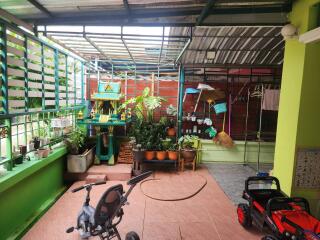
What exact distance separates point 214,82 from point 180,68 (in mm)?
1065

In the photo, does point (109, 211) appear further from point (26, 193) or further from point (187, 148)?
point (187, 148)

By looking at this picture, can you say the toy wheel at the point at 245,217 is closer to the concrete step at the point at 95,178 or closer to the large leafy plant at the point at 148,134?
the large leafy plant at the point at 148,134

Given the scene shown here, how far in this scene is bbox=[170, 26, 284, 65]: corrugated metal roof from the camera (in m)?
4.10

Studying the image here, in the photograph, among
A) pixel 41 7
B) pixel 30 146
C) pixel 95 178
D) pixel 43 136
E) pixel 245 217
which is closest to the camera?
pixel 41 7

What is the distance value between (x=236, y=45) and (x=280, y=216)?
3697 mm

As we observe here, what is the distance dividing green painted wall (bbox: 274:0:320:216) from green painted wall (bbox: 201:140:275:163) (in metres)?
2.74

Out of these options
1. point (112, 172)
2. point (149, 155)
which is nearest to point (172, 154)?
point (149, 155)

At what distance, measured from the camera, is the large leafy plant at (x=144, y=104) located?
5.32 metres

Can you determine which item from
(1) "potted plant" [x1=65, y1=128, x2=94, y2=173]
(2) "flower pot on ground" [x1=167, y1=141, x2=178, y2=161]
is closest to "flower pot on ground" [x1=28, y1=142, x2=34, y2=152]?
(1) "potted plant" [x1=65, y1=128, x2=94, y2=173]

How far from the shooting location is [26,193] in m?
3.14

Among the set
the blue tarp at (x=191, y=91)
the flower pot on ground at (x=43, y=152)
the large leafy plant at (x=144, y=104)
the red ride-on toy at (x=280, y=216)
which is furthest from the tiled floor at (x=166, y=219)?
the blue tarp at (x=191, y=91)

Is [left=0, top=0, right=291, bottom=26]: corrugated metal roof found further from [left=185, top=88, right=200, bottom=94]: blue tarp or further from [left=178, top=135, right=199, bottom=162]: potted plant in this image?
[left=178, top=135, right=199, bottom=162]: potted plant

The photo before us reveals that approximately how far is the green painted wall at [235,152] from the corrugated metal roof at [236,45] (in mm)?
2193

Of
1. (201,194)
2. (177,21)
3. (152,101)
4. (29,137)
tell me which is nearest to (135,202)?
(201,194)
